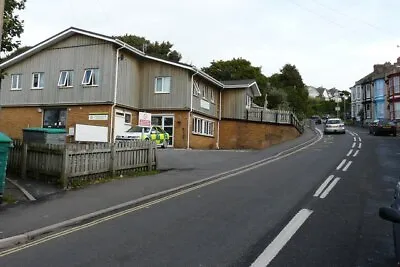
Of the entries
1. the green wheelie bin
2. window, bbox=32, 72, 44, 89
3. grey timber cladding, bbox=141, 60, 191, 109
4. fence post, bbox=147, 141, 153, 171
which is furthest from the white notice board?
the green wheelie bin

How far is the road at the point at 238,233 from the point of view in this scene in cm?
552

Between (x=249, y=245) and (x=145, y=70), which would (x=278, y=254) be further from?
(x=145, y=70)

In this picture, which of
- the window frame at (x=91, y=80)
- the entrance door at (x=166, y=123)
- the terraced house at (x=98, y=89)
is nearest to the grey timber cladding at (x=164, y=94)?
the terraced house at (x=98, y=89)

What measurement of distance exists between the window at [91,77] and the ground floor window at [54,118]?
9.10ft

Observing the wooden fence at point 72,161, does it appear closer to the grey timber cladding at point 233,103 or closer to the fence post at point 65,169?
the fence post at point 65,169

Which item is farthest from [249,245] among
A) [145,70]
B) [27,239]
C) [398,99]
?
[398,99]

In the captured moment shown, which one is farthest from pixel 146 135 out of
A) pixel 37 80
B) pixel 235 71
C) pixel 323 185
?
pixel 235 71

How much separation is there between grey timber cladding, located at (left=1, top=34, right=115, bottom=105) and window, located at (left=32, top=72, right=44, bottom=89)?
26 cm

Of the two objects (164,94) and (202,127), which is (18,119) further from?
(202,127)

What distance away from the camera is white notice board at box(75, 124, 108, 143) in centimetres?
2509

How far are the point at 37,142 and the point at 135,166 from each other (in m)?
3.25

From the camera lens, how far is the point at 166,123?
30.2m

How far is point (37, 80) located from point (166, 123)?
10276mm

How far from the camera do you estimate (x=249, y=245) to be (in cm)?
605
